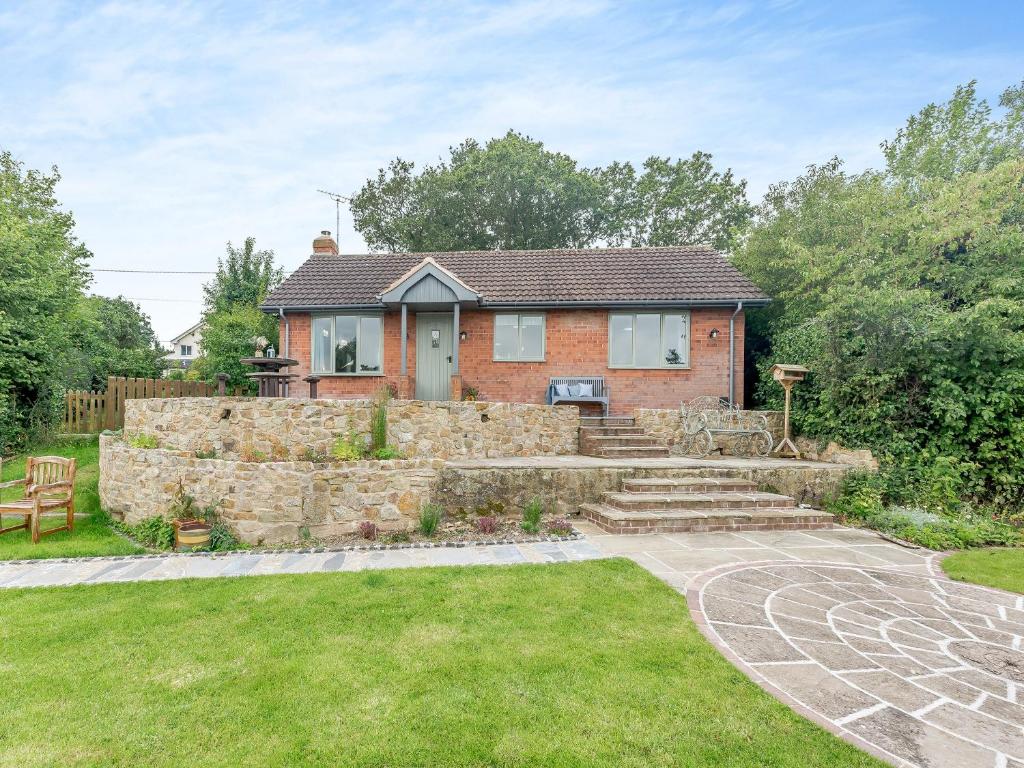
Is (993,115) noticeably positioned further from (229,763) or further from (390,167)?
(390,167)

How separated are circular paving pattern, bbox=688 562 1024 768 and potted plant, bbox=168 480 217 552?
6.11 metres

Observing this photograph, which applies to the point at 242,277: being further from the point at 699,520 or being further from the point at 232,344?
the point at 699,520

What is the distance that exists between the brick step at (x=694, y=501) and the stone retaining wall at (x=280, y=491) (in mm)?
2948

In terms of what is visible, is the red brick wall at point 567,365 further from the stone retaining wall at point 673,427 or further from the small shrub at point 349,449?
the small shrub at point 349,449

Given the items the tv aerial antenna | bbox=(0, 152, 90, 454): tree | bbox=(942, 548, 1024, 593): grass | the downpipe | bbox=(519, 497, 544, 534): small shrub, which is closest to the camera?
bbox=(942, 548, 1024, 593): grass

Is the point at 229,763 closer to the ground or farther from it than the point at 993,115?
closer to the ground

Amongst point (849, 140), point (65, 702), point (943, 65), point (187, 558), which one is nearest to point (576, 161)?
point (849, 140)

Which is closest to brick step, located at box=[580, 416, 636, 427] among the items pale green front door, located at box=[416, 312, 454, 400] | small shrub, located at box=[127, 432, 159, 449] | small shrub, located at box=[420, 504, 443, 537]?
pale green front door, located at box=[416, 312, 454, 400]

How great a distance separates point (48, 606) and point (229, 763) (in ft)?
11.2

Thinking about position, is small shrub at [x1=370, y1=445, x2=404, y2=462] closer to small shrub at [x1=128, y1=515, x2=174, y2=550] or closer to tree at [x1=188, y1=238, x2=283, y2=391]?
small shrub at [x1=128, y1=515, x2=174, y2=550]

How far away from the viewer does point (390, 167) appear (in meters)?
22.9

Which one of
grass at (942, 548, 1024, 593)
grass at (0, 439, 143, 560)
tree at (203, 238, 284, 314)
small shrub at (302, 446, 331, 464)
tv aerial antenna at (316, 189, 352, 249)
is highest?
tv aerial antenna at (316, 189, 352, 249)

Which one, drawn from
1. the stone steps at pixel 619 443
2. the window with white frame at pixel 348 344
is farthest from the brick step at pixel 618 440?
the window with white frame at pixel 348 344

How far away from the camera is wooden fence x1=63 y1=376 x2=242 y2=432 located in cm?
1234
